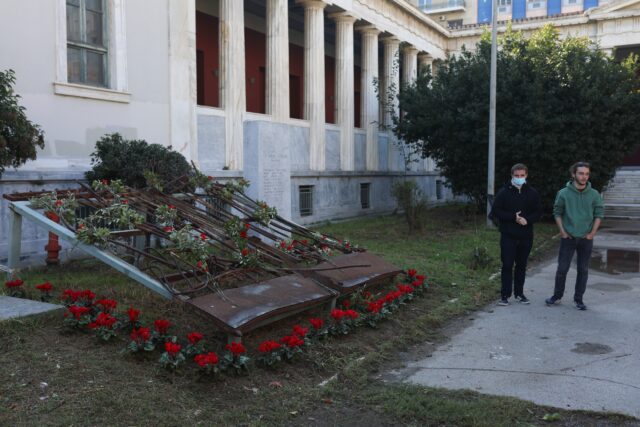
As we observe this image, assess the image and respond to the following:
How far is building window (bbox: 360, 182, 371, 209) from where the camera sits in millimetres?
20855

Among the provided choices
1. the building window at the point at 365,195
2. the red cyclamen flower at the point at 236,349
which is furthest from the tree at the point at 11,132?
the building window at the point at 365,195

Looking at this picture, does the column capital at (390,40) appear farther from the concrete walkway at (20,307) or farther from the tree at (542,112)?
the concrete walkway at (20,307)

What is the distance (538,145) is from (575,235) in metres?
9.69

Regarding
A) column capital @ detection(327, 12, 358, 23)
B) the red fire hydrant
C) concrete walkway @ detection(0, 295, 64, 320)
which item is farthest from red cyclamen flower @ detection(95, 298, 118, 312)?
column capital @ detection(327, 12, 358, 23)

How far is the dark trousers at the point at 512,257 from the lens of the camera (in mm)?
7461

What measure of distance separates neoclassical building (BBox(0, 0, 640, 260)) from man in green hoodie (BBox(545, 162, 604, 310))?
16.8 feet

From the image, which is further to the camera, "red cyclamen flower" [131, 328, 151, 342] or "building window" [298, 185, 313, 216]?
"building window" [298, 185, 313, 216]

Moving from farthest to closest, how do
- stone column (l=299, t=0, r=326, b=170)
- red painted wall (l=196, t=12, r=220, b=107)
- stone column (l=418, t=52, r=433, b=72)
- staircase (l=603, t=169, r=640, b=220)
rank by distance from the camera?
stone column (l=418, t=52, r=433, b=72), staircase (l=603, t=169, r=640, b=220), red painted wall (l=196, t=12, r=220, b=107), stone column (l=299, t=0, r=326, b=170)

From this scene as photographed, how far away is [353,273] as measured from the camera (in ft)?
22.8

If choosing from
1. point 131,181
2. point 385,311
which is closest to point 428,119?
point 131,181

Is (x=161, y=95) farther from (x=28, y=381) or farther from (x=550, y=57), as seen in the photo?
(x=550, y=57)

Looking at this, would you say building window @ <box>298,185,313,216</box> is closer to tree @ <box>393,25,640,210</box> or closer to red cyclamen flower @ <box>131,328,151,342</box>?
tree @ <box>393,25,640,210</box>

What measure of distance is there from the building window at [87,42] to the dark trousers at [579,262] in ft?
28.5

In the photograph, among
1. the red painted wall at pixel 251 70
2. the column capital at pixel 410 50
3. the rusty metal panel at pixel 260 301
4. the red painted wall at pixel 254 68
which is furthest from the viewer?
the column capital at pixel 410 50
